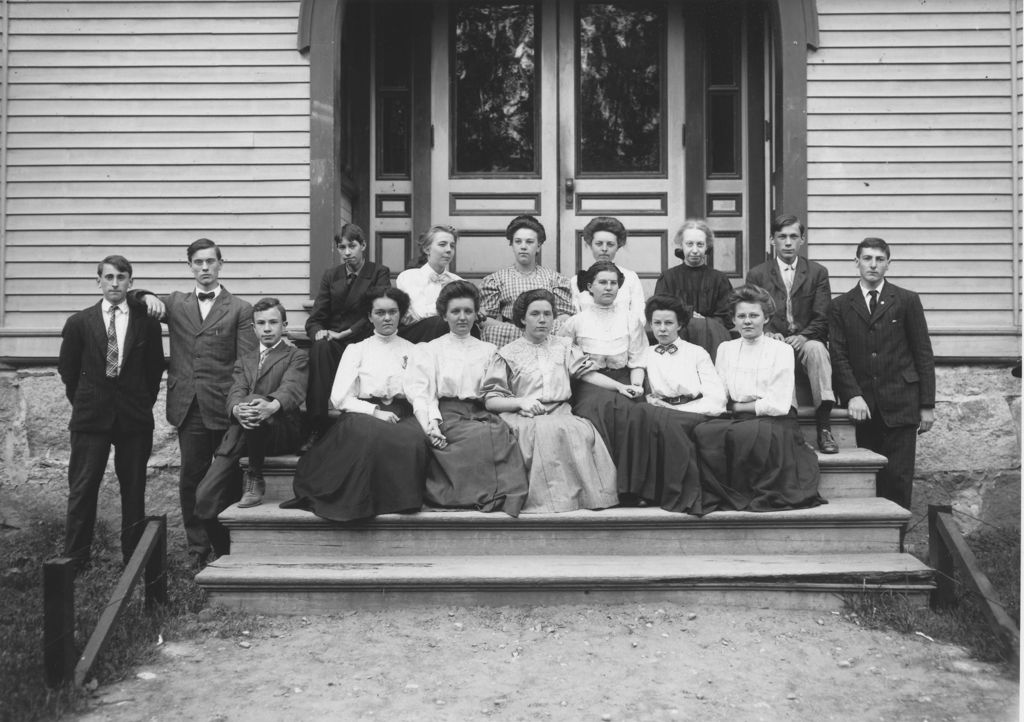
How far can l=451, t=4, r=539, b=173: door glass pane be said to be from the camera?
7.41 m

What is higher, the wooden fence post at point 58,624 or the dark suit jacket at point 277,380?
the dark suit jacket at point 277,380

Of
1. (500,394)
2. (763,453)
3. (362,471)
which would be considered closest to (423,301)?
(500,394)

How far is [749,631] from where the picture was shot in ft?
13.2

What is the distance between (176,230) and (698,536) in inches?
167

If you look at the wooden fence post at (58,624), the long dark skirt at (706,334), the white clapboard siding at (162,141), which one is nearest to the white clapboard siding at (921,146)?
the long dark skirt at (706,334)

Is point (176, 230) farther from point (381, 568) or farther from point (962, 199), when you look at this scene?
point (962, 199)

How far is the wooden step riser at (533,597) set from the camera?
4.22 m

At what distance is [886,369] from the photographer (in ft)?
17.5

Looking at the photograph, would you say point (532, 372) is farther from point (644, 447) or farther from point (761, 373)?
point (761, 373)

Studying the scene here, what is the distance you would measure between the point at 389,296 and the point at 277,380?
809 mm

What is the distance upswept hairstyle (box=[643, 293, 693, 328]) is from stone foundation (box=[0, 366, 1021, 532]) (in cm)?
218

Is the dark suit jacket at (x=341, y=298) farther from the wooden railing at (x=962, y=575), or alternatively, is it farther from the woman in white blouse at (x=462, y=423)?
the wooden railing at (x=962, y=575)

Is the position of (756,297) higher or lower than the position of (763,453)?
higher

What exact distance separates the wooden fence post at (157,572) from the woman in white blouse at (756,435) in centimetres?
269
